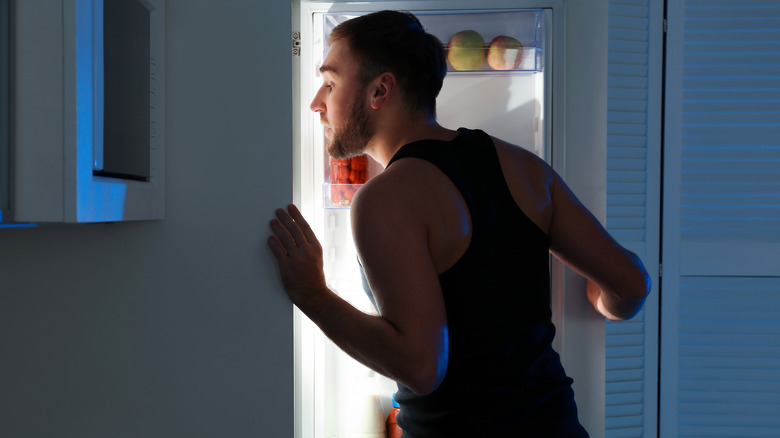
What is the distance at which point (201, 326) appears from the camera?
41.2 inches

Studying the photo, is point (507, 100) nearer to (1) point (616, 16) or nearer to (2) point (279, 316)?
(1) point (616, 16)

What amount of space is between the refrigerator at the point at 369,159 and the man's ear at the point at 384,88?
9.2 inches

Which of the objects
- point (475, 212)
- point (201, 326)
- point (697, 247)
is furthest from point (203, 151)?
point (697, 247)

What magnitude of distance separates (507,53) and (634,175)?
53cm

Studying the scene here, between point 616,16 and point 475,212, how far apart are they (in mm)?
975

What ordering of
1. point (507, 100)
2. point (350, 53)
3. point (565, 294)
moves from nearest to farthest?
point (350, 53) < point (565, 294) < point (507, 100)

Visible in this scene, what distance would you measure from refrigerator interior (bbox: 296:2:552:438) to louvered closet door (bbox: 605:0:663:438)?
33 cm

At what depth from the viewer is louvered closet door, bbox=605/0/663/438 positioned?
5.41ft

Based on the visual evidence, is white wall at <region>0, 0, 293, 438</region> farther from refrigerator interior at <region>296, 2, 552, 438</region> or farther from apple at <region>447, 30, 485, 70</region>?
apple at <region>447, 30, 485, 70</region>

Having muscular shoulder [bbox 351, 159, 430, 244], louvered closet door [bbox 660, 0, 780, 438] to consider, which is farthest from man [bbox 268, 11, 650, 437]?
louvered closet door [bbox 660, 0, 780, 438]

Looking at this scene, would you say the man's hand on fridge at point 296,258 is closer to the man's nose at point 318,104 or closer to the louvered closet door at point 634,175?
the man's nose at point 318,104

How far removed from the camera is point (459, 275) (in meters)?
1.00

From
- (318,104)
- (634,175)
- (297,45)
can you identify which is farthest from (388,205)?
(634,175)

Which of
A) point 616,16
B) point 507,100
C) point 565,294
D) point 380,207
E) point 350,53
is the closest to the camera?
point 380,207
